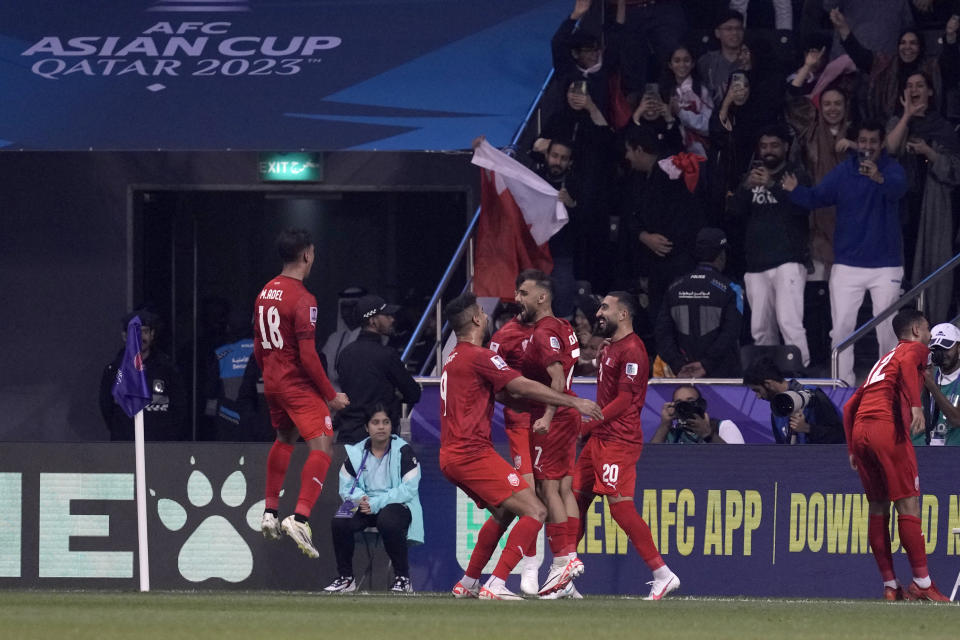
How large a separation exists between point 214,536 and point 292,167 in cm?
474

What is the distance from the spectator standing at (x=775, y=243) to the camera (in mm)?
14672

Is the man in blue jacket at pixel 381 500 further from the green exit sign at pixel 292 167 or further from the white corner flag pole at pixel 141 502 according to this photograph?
the green exit sign at pixel 292 167

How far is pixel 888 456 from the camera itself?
11547mm

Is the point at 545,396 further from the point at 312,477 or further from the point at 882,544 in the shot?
the point at 882,544

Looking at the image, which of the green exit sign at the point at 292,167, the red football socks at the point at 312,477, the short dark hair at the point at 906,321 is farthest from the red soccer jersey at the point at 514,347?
the green exit sign at the point at 292,167

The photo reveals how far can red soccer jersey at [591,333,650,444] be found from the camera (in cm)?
1145

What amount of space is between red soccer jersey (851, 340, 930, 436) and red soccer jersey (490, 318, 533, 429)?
2.26 metres

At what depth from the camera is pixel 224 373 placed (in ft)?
53.6

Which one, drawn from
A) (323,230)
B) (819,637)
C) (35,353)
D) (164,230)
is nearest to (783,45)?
(323,230)

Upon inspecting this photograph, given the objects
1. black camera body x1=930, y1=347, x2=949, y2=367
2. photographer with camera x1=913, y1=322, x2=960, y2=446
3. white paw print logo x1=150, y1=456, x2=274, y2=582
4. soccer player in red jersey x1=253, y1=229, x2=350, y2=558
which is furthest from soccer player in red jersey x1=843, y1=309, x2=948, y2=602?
white paw print logo x1=150, y1=456, x2=274, y2=582

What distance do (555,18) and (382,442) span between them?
16.4ft

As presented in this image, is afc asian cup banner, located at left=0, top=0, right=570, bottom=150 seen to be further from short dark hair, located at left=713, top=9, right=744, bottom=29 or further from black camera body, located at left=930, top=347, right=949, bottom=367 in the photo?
black camera body, located at left=930, top=347, right=949, bottom=367

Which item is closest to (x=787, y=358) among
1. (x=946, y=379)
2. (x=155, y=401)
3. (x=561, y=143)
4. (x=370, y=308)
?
(x=946, y=379)

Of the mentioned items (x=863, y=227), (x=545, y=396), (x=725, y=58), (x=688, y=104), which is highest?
(x=725, y=58)
